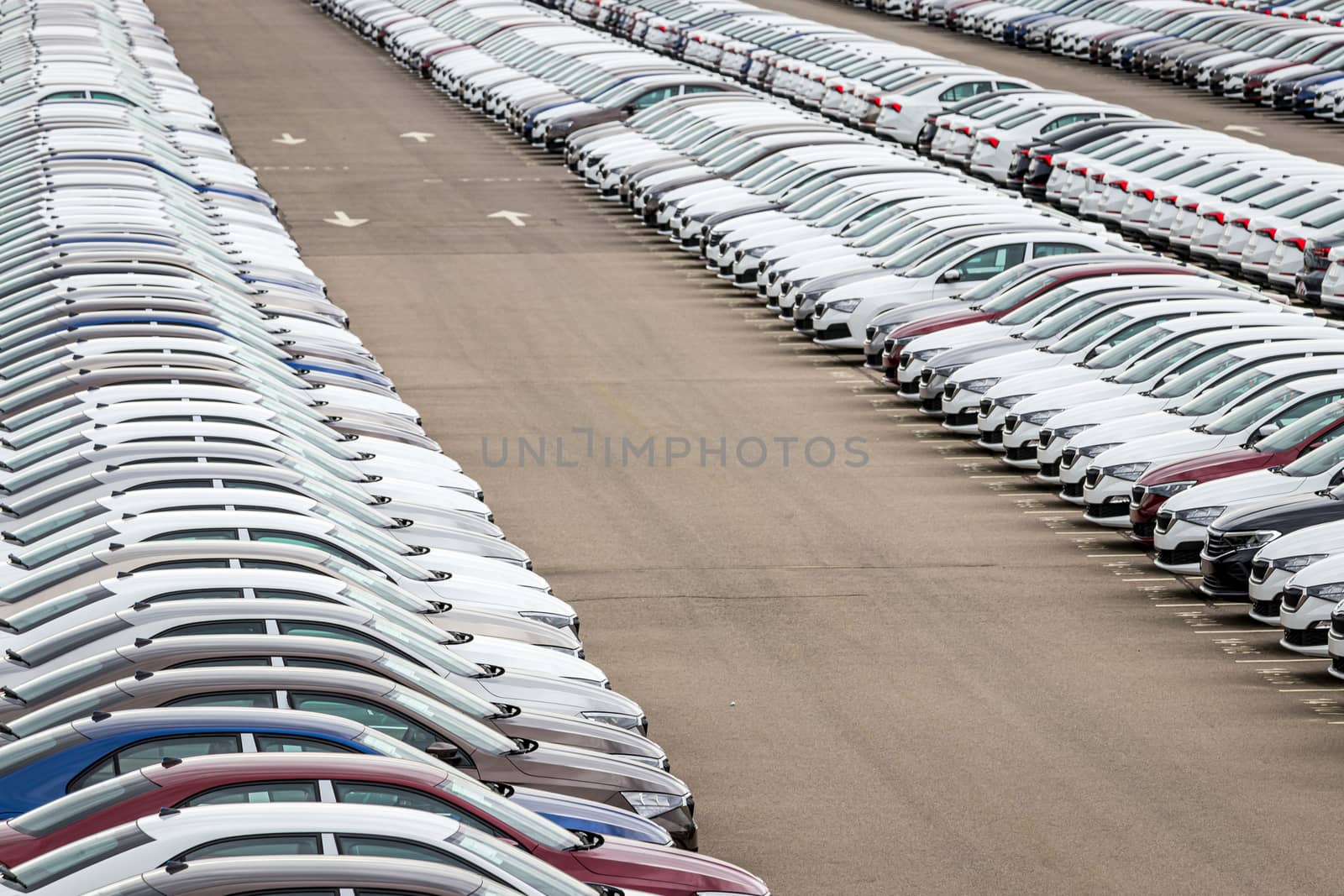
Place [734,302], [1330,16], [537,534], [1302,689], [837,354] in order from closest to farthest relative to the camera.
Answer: [1302,689] → [537,534] → [837,354] → [734,302] → [1330,16]

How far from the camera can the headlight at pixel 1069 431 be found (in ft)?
64.2

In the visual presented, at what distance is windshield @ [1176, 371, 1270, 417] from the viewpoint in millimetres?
19297

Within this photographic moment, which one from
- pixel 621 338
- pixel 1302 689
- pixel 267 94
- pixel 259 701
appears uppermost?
pixel 259 701

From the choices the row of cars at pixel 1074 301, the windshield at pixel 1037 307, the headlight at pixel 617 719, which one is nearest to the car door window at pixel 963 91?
the row of cars at pixel 1074 301

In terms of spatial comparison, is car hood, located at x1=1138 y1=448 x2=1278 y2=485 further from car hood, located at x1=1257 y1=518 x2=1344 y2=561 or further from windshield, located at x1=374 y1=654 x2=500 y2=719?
windshield, located at x1=374 y1=654 x2=500 y2=719

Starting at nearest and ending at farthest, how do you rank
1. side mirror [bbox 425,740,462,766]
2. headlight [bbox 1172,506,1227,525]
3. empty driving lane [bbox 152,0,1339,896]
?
side mirror [bbox 425,740,462,766] → empty driving lane [bbox 152,0,1339,896] → headlight [bbox 1172,506,1227,525]

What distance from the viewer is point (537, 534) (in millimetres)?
18016

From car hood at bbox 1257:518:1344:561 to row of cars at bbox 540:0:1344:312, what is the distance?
436 inches

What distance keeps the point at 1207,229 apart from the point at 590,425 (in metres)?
12.4

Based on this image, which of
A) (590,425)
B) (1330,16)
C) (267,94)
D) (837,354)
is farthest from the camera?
(1330,16)

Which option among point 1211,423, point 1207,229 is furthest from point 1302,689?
point 1207,229

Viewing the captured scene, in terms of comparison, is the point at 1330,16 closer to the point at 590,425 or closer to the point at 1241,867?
the point at 590,425

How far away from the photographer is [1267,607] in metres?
15.7

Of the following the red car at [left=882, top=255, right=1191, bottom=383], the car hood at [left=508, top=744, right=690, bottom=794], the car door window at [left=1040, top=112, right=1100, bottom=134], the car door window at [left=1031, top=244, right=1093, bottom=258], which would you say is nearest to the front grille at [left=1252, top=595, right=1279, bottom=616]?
the car hood at [left=508, top=744, right=690, bottom=794]
